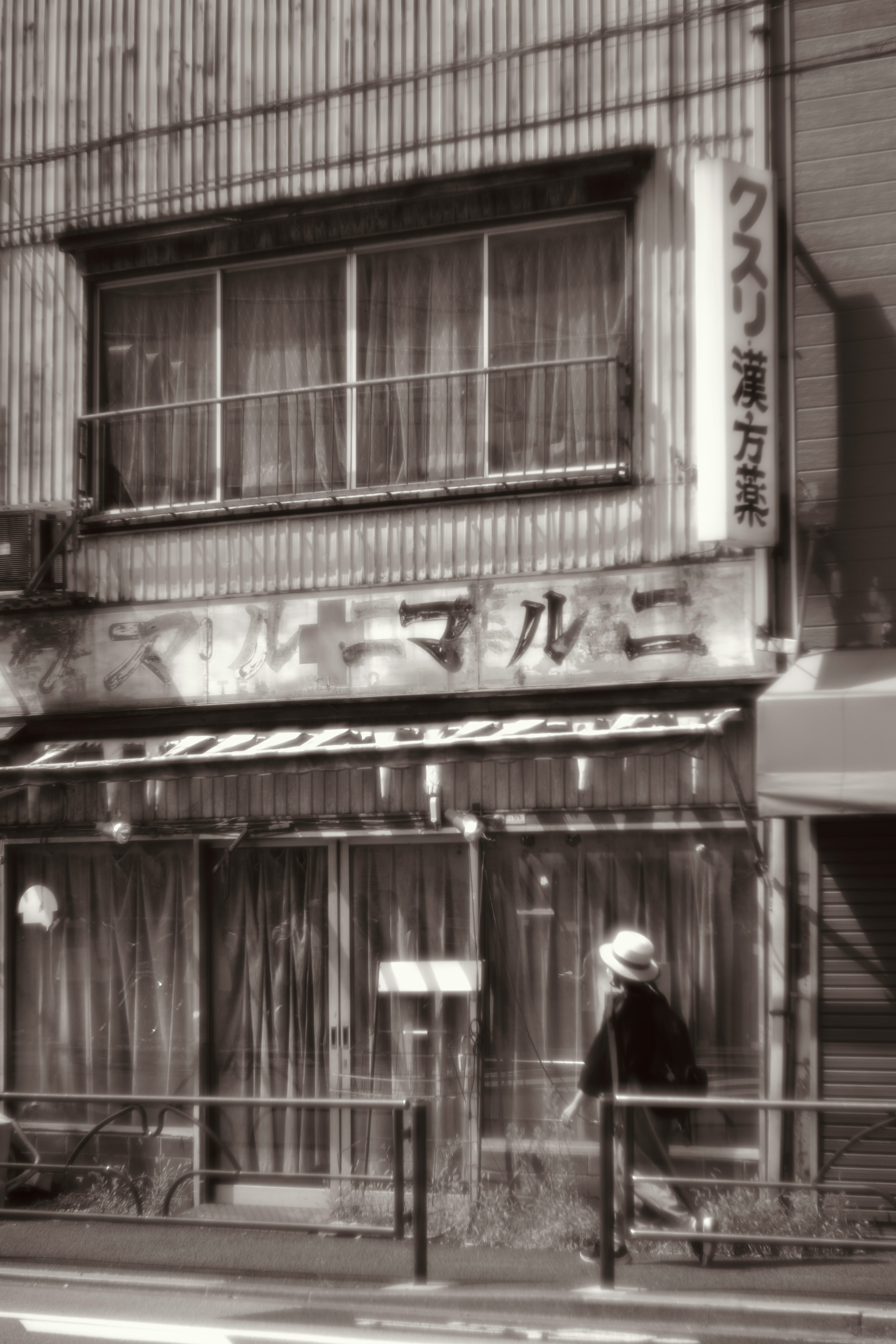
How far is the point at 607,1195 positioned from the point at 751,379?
4.85 m

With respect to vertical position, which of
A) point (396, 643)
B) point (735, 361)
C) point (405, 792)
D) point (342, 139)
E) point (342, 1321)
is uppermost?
point (342, 139)

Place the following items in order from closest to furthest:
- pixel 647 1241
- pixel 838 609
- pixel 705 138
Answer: pixel 647 1241 < pixel 838 609 < pixel 705 138

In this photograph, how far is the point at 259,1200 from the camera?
10.9 meters

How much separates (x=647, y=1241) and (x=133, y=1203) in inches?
152

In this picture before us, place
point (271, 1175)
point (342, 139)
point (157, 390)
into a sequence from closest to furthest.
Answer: point (271, 1175) → point (342, 139) → point (157, 390)

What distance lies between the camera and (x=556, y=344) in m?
10.9

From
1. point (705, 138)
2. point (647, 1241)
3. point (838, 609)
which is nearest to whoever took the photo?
point (647, 1241)

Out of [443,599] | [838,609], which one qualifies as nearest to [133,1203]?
[443,599]

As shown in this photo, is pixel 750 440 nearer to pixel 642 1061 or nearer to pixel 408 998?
pixel 642 1061

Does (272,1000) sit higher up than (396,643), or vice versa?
(396,643)

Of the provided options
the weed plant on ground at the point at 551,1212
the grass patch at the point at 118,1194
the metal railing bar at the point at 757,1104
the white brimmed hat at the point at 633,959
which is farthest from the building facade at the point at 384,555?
the metal railing bar at the point at 757,1104

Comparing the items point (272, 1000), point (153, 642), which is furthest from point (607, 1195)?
point (153, 642)

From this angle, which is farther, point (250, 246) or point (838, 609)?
point (250, 246)

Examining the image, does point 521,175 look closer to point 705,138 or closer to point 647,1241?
point 705,138
